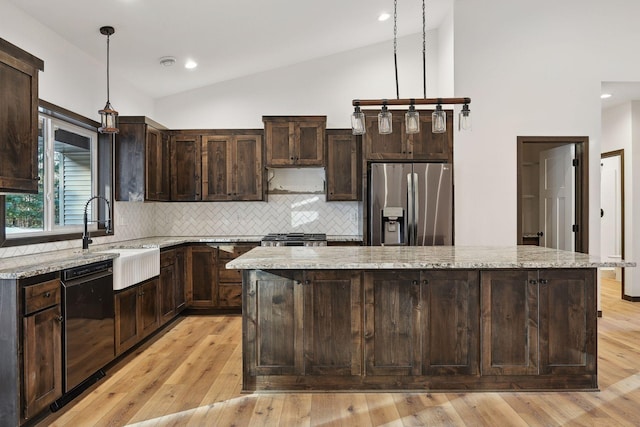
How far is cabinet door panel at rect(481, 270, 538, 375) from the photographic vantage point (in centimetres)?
286

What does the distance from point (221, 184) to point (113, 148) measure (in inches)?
51.4

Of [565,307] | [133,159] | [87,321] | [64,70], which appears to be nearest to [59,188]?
[133,159]

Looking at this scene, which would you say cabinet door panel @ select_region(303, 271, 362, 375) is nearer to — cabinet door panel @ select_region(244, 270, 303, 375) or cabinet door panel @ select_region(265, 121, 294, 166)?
cabinet door panel @ select_region(244, 270, 303, 375)

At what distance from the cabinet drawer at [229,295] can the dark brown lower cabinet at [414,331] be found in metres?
2.22

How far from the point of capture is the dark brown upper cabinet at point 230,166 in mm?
5340

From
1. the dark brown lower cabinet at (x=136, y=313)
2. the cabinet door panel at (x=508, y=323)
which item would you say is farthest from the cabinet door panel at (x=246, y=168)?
the cabinet door panel at (x=508, y=323)

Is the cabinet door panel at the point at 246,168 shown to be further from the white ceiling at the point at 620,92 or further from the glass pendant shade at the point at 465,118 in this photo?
the white ceiling at the point at 620,92

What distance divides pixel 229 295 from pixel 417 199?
2.48 meters

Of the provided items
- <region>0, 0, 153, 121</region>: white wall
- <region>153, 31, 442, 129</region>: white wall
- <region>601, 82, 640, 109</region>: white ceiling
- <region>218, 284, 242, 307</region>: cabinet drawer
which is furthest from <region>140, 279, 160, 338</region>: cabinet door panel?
<region>601, 82, 640, 109</region>: white ceiling

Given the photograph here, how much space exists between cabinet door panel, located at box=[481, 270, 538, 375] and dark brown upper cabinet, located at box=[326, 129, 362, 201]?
2605mm

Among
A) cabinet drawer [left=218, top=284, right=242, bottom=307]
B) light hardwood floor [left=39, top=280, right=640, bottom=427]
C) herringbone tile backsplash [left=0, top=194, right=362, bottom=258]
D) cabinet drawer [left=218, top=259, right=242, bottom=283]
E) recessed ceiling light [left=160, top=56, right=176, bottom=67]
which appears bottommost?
light hardwood floor [left=39, top=280, right=640, bottom=427]

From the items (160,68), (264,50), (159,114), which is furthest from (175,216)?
(264,50)

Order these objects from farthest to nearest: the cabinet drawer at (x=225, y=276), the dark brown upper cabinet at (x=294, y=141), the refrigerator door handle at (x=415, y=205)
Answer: the dark brown upper cabinet at (x=294, y=141)
the cabinet drawer at (x=225, y=276)
the refrigerator door handle at (x=415, y=205)

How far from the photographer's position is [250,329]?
9.42ft
